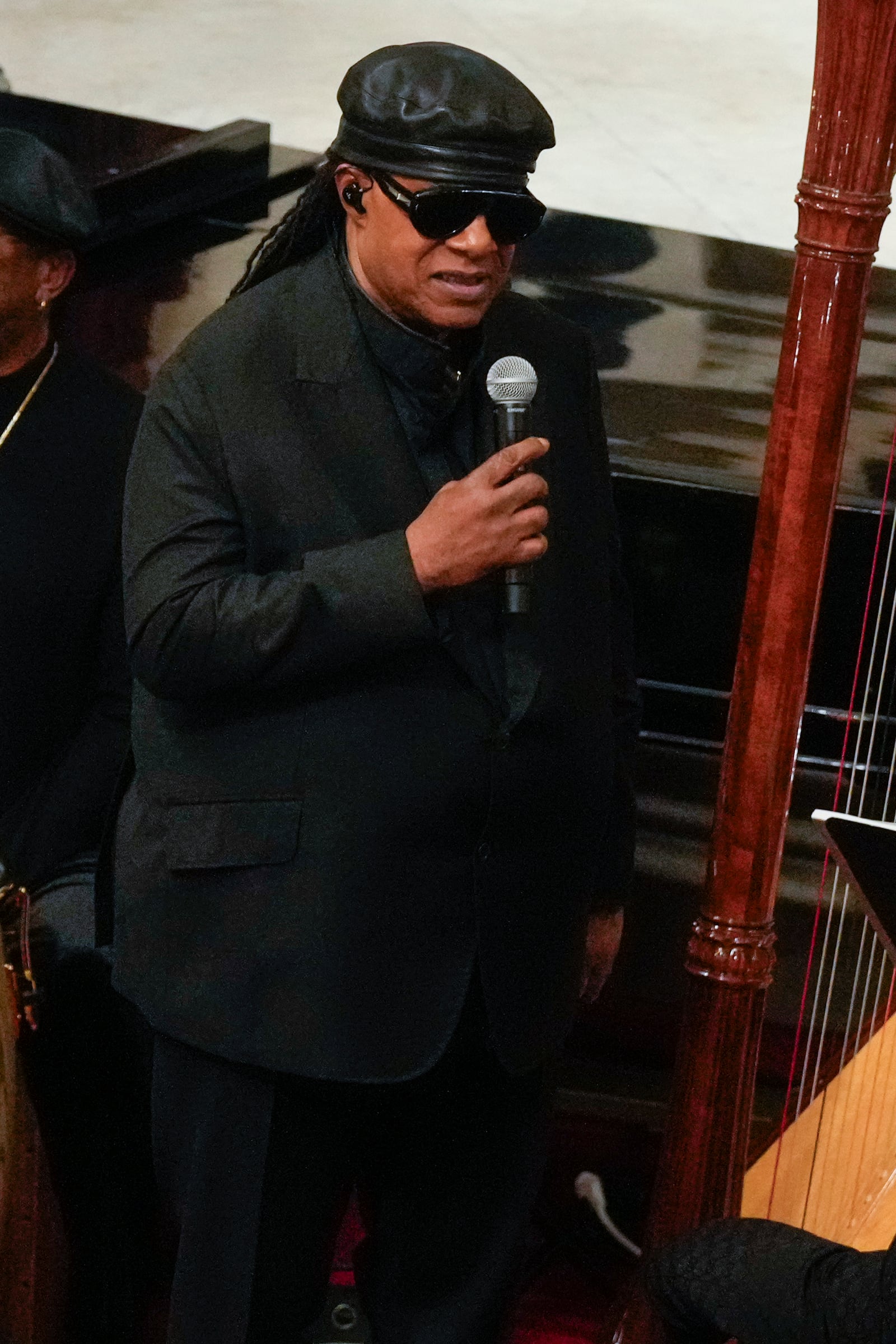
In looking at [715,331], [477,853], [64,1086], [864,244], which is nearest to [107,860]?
[477,853]

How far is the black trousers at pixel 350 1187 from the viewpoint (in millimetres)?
1631

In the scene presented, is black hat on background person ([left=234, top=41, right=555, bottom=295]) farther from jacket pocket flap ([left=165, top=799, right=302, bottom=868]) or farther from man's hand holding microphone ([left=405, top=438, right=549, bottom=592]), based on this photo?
jacket pocket flap ([left=165, top=799, right=302, bottom=868])

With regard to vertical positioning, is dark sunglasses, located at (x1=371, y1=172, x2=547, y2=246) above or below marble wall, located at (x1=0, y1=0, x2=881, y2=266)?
below

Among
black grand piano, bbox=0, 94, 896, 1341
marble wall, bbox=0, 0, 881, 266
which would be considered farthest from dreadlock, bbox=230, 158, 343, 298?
marble wall, bbox=0, 0, 881, 266

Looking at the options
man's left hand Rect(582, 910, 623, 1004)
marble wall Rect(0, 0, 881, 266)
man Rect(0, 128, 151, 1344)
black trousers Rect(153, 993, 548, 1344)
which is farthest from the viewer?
marble wall Rect(0, 0, 881, 266)

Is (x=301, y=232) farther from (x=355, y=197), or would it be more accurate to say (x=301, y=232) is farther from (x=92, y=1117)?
(x=92, y=1117)

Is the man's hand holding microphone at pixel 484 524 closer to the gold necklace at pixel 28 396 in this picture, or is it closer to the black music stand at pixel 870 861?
the black music stand at pixel 870 861

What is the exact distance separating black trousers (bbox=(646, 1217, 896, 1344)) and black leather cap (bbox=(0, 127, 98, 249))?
3.98ft

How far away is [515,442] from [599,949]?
640mm

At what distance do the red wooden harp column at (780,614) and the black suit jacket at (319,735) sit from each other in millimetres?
253

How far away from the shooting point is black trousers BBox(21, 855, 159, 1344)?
2.01 m

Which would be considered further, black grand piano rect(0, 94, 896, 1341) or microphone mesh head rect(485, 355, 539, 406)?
black grand piano rect(0, 94, 896, 1341)

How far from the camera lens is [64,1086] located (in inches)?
82.7

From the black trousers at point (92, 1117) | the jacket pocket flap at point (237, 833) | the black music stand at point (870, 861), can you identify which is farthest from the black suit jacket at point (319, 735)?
the black trousers at point (92, 1117)
